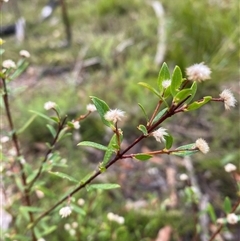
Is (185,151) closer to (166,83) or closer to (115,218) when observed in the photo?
(166,83)

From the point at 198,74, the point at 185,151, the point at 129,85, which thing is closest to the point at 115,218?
the point at 185,151

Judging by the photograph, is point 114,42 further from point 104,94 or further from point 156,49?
point 104,94

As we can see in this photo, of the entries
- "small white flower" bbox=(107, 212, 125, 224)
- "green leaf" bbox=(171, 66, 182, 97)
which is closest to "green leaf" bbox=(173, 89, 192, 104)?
"green leaf" bbox=(171, 66, 182, 97)

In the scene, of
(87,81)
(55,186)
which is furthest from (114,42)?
(55,186)

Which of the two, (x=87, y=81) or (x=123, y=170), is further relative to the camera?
(x=87, y=81)

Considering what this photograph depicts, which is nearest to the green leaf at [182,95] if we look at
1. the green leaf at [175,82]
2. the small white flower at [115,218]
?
the green leaf at [175,82]

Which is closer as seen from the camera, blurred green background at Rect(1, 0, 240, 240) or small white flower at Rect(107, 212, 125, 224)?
small white flower at Rect(107, 212, 125, 224)

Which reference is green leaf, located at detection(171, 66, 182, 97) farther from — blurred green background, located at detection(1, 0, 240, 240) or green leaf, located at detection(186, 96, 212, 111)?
blurred green background, located at detection(1, 0, 240, 240)
